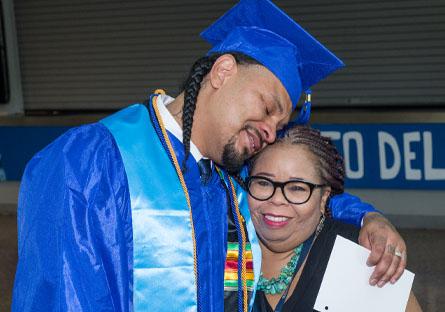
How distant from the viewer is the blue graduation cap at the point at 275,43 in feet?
5.52

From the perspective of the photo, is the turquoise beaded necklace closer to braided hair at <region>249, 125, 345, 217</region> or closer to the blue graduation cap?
braided hair at <region>249, 125, 345, 217</region>

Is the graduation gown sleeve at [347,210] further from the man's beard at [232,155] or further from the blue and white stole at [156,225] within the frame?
the blue and white stole at [156,225]

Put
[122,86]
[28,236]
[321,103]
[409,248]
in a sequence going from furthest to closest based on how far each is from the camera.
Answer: [122,86] → [321,103] → [409,248] → [28,236]

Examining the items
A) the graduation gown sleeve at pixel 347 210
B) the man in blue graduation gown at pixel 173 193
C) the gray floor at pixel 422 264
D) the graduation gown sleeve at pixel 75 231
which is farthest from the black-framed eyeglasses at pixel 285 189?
the gray floor at pixel 422 264

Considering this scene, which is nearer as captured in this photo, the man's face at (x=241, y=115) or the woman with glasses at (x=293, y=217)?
the man's face at (x=241, y=115)

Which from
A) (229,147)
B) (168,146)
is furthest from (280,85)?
(168,146)

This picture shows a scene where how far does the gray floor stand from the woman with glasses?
269 cm

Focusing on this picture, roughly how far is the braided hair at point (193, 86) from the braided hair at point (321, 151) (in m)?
0.44

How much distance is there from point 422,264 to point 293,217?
3654 millimetres

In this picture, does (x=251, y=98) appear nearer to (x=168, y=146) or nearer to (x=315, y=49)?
(x=168, y=146)

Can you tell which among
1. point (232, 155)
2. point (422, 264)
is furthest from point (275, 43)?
point (422, 264)

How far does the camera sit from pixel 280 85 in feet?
5.43

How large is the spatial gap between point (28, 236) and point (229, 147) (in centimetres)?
56

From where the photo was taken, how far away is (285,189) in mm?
1952
